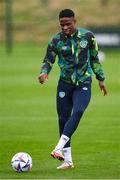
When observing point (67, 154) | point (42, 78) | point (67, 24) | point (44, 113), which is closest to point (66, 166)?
point (67, 154)

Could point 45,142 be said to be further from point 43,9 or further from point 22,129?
point 43,9

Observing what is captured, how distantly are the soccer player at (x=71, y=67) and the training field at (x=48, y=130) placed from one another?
0.74 m

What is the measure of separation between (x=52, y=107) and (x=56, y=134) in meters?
6.02

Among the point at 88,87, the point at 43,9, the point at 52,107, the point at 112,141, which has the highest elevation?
the point at 88,87

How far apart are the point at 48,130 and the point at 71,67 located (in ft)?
19.8

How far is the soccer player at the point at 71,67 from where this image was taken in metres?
13.9

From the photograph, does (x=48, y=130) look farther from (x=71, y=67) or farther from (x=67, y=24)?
(x=67, y=24)

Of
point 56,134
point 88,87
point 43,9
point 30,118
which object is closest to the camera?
point 88,87

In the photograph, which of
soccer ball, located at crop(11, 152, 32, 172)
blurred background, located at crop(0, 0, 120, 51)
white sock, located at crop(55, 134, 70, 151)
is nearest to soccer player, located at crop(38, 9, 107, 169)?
white sock, located at crop(55, 134, 70, 151)

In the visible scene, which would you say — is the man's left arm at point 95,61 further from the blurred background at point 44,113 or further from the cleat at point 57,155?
the cleat at point 57,155

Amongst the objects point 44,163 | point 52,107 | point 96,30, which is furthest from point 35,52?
point 44,163

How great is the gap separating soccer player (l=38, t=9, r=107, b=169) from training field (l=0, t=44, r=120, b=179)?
29.1 inches

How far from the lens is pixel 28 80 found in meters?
35.0

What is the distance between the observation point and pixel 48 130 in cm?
1994
